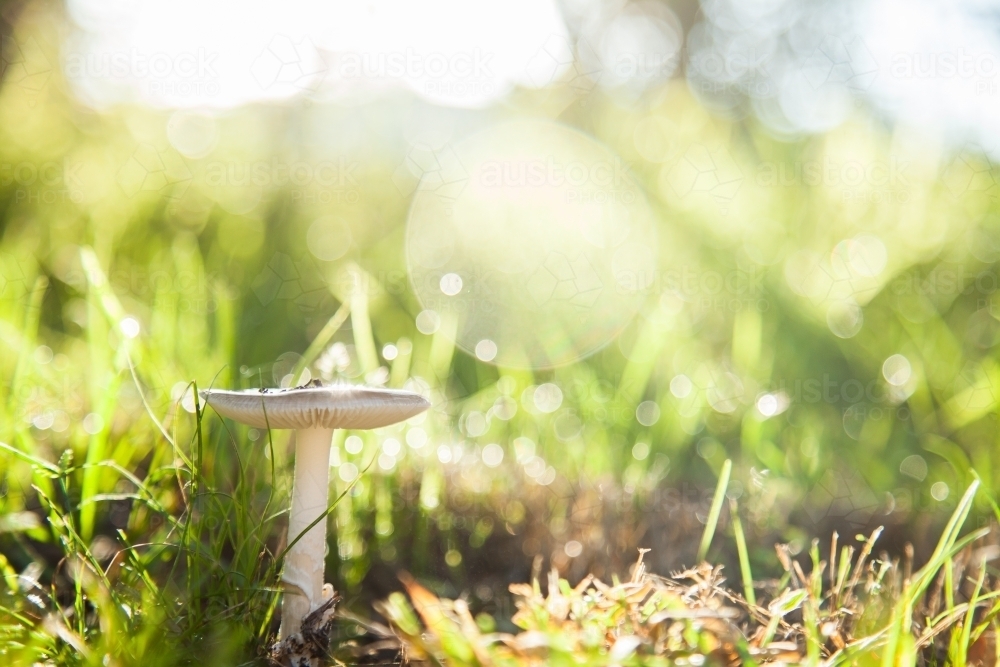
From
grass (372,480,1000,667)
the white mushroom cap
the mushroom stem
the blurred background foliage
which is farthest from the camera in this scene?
the blurred background foliage

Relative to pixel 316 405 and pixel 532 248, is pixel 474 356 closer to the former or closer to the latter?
pixel 532 248

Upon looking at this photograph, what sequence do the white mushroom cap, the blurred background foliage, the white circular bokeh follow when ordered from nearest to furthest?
the white mushroom cap < the blurred background foliage < the white circular bokeh

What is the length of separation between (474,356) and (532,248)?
1161mm

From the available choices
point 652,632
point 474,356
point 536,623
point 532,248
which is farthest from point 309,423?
point 532,248

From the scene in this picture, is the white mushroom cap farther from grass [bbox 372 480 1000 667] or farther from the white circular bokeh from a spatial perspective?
the white circular bokeh

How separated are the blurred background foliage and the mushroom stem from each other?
0.20 metres

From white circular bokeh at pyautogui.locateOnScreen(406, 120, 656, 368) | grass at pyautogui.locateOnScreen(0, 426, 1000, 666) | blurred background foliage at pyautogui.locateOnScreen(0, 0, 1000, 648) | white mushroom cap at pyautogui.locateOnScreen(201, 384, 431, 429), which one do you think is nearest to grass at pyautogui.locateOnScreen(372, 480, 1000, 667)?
grass at pyautogui.locateOnScreen(0, 426, 1000, 666)

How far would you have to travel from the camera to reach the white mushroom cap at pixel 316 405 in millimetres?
1604

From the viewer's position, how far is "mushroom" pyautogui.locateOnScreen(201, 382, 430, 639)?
1616 millimetres

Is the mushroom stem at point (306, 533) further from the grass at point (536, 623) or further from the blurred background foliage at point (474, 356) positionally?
the blurred background foliage at point (474, 356)

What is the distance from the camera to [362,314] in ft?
8.82

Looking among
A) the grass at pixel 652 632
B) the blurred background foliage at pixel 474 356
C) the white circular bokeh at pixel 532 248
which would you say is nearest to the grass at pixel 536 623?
the grass at pixel 652 632

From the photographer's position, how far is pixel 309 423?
1.77 meters

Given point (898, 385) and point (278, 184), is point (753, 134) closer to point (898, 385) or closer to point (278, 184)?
point (898, 385)
